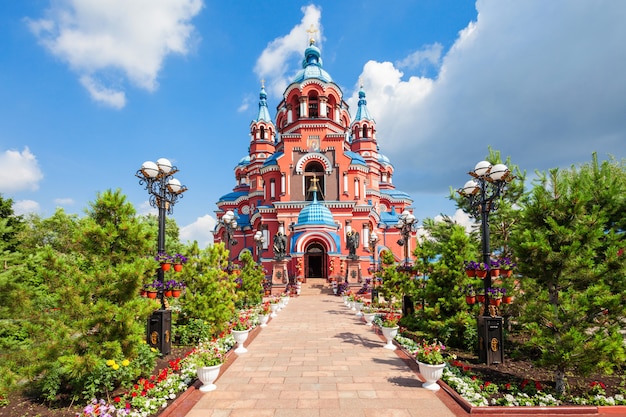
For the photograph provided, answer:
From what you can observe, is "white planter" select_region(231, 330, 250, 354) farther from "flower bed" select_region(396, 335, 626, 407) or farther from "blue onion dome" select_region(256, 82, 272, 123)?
"blue onion dome" select_region(256, 82, 272, 123)

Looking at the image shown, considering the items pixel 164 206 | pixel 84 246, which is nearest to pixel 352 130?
pixel 164 206

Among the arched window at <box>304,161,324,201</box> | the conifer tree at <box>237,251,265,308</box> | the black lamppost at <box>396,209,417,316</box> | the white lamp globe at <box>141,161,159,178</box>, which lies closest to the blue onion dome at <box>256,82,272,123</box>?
the arched window at <box>304,161,324,201</box>

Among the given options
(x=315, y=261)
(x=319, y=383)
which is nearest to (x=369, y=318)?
(x=319, y=383)

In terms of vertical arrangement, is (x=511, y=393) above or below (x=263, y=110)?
below

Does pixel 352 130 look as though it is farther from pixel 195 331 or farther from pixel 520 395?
pixel 520 395

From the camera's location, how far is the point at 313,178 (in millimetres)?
31844

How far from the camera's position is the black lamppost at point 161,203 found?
872 cm

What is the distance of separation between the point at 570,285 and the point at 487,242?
2.11 metres

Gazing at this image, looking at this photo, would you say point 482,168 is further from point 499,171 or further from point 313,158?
point 313,158

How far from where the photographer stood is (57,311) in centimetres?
645

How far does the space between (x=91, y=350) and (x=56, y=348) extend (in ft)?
2.05

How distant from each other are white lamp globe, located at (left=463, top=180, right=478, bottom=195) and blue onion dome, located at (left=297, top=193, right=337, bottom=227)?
18283 millimetres

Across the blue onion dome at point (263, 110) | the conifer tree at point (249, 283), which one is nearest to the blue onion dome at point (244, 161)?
the blue onion dome at point (263, 110)

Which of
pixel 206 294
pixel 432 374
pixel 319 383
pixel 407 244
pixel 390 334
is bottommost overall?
pixel 319 383
